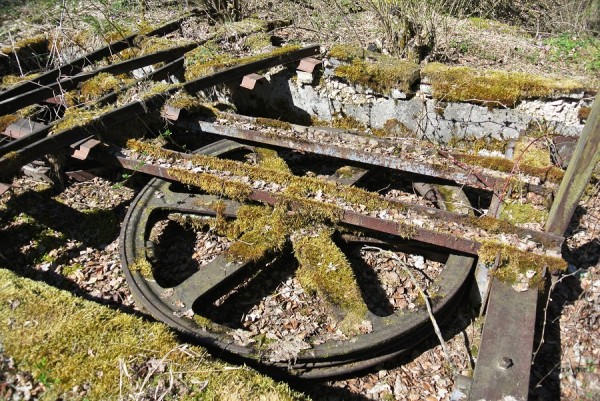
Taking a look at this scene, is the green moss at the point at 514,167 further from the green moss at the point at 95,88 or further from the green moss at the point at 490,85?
the green moss at the point at 95,88

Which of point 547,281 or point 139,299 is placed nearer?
point 547,281

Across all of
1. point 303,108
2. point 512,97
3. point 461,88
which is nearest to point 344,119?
point 303,108

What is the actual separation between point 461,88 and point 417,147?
1108 mm

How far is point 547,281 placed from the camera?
9.77 ft

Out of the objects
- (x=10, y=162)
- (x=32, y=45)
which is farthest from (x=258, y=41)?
(x=32, y=45)

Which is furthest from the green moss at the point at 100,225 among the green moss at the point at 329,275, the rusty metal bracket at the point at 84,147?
the green moss at the point at 329,275

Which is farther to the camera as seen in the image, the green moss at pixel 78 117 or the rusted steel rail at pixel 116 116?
the green moss at pixel 78 117

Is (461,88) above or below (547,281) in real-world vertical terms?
above

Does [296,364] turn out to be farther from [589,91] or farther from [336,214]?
[589,91]

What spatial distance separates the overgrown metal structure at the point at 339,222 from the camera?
2639 mm

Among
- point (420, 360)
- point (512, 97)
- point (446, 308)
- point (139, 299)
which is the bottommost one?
point (420, 360)

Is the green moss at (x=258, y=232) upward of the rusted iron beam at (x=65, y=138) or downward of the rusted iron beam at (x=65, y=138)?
downward

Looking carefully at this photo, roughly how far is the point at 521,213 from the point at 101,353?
3039 mm

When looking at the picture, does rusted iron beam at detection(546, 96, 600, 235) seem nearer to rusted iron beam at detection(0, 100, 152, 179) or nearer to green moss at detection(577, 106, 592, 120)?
green moss at detection(577, 106, 592, 120)
